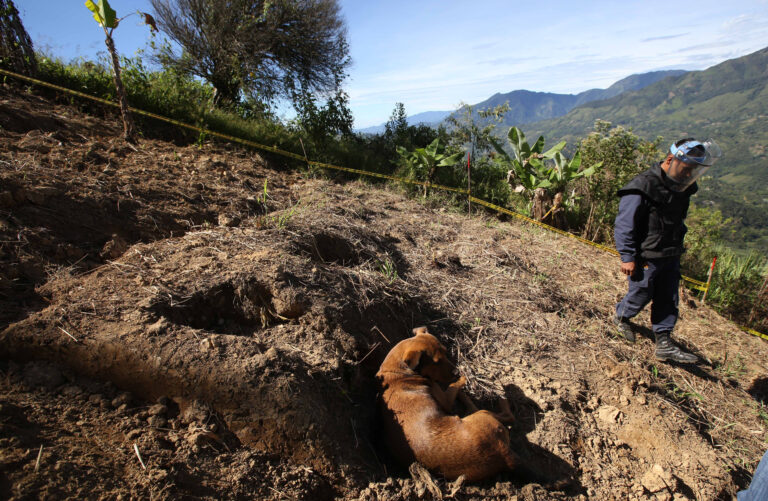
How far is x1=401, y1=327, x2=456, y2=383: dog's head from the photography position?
276 cm

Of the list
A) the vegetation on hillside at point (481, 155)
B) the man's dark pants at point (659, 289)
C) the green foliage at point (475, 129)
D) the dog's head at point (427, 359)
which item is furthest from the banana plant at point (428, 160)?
the dog's head at point (427, 359)

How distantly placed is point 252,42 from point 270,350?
9539 mm

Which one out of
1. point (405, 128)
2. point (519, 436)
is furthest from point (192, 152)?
point (405, 128)

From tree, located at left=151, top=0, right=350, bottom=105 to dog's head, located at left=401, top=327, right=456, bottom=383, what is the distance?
854 centimetres

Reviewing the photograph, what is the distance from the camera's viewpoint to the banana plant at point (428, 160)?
8086 millimetres

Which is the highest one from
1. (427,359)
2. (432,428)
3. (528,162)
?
(528,162)

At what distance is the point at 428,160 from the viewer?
27.3 feet

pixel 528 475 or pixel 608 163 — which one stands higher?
pixel 608 163

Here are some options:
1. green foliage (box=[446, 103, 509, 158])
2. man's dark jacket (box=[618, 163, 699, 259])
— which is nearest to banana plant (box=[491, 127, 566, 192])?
green foliage (box=[446, 103, 509, 158])

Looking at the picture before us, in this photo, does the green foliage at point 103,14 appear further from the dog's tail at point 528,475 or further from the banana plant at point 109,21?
the dog's tail at point 528,475

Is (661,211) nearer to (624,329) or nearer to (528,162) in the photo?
(624,329)

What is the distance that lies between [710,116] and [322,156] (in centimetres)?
24769

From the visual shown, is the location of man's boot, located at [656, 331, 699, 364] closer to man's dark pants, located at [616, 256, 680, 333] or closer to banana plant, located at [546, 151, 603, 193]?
man's dark pants, located at [616, 256, 680, 333]

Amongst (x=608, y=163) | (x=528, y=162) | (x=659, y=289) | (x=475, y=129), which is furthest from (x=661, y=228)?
(x=475, y=129)
